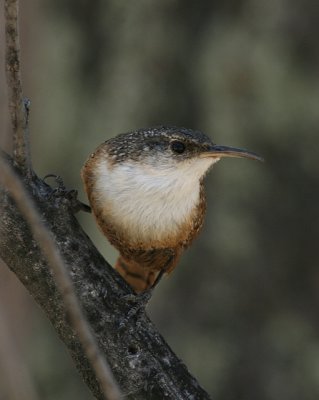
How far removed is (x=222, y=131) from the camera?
4.48 meters

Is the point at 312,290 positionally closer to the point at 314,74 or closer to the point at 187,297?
the point at 187,297

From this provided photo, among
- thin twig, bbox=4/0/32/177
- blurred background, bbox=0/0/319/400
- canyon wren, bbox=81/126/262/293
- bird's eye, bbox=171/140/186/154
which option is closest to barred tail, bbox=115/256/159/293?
canyon wren, bbox=81/126/262/293

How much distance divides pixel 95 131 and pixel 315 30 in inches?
57.7

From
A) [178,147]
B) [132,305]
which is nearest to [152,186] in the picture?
[178,147]

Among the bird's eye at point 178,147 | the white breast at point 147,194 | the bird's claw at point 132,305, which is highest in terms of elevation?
the bird's eye at point 178,147

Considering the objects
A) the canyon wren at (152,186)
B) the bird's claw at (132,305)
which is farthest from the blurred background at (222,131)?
the bird's claw at (132,305)

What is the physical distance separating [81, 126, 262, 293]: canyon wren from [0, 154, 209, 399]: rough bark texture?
Result: 548 mm

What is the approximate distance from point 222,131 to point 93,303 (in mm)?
2267

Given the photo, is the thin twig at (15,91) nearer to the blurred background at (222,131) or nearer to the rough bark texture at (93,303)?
the rough bark texture at (93,303)

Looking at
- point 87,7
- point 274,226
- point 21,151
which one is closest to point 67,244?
point 21,151

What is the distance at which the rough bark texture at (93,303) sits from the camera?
235 centimetres

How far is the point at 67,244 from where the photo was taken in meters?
2.45

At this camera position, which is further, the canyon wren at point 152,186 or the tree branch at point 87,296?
the canyon wren at point 152,186

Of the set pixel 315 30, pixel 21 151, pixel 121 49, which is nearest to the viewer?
pixel 21 151
